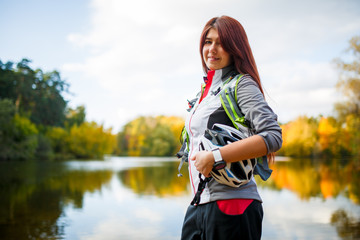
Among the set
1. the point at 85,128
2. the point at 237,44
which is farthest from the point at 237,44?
the point at 85,128

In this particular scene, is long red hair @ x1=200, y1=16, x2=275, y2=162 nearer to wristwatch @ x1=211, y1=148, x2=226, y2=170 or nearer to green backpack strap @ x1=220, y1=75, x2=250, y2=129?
green backpack strap @ x1=220, y1=75, x2=250, y2=129

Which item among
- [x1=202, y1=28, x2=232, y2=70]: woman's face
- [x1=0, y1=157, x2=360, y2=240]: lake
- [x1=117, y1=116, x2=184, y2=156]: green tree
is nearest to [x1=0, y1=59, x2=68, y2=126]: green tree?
[x1=0, y1=157, x2=360, y2=240]: lake

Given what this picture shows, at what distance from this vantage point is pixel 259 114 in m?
1.13

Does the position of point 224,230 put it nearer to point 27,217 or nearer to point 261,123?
point 261,123

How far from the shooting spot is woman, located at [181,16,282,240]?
1.11 metres

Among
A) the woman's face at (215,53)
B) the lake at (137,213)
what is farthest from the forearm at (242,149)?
the lake at (137,213)

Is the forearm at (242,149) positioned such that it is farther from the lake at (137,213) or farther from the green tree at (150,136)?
the green tree at (150,136)

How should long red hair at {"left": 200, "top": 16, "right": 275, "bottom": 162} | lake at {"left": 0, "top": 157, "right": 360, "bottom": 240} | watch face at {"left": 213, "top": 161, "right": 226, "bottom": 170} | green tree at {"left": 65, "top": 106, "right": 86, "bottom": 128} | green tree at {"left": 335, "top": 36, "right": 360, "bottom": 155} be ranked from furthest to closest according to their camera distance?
green tree at {"left": 65, "top": 106, "right": 86, "bottom": 128} → green tree at {"left": 335, "top": 36, "right": 360, "bottom": 155} → lake at {"left": 0, "top": 157, "right": 360, "bottom": 240} → long red hair at {"left": 200, "top": 16, "right": 275, "bottom": 162} → watch face at {"left": 213, "top": 161, "right": 226, "bottom": 170}

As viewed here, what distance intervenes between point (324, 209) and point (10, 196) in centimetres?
577

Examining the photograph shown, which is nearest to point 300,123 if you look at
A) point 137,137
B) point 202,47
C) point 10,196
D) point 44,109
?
point 137,137

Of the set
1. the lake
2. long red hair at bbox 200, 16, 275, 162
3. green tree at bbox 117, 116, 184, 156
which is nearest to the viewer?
long red hair at bbox 200, 16, 275, 162

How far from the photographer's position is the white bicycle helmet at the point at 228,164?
112 centimetres

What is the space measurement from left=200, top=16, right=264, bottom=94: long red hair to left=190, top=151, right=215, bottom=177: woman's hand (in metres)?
0.34

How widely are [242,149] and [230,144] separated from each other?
4cm
